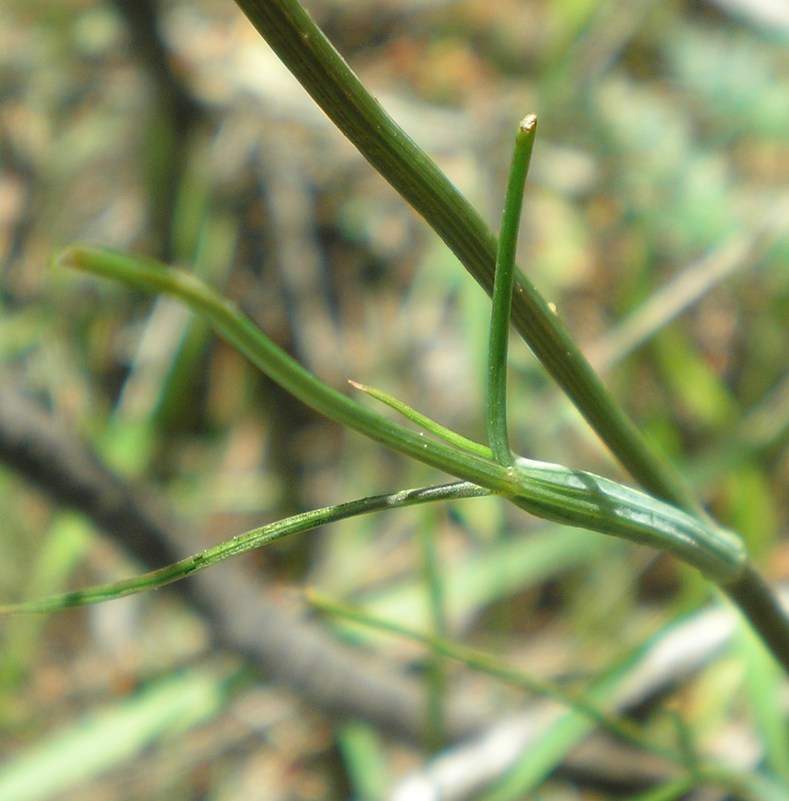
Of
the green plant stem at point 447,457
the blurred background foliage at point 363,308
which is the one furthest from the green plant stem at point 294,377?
the blurred background foliage at point 363,308

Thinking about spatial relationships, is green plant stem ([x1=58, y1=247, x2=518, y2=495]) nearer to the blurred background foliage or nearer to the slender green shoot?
the slender green shoot

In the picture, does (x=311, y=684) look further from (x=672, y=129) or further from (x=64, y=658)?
(x=672, y=129)

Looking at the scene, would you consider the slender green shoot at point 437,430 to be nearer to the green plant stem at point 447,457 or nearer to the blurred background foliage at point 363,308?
the green plant stem at point 447,457

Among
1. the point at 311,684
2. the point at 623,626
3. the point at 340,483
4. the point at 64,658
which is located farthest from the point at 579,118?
the point at 64,658

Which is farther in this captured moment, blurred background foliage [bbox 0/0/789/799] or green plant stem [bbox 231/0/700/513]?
blurred background foliage [bbox 0/0/789/799]

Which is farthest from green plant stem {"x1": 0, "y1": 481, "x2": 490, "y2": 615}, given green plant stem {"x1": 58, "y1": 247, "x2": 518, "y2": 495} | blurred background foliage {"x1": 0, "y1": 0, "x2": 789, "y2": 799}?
blurred background foliage {"x1": 0, "y1": 0, "x2": 789, "y2": 799}

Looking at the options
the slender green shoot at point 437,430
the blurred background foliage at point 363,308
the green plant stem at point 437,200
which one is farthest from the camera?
the blurred background foliage at point 363,308
